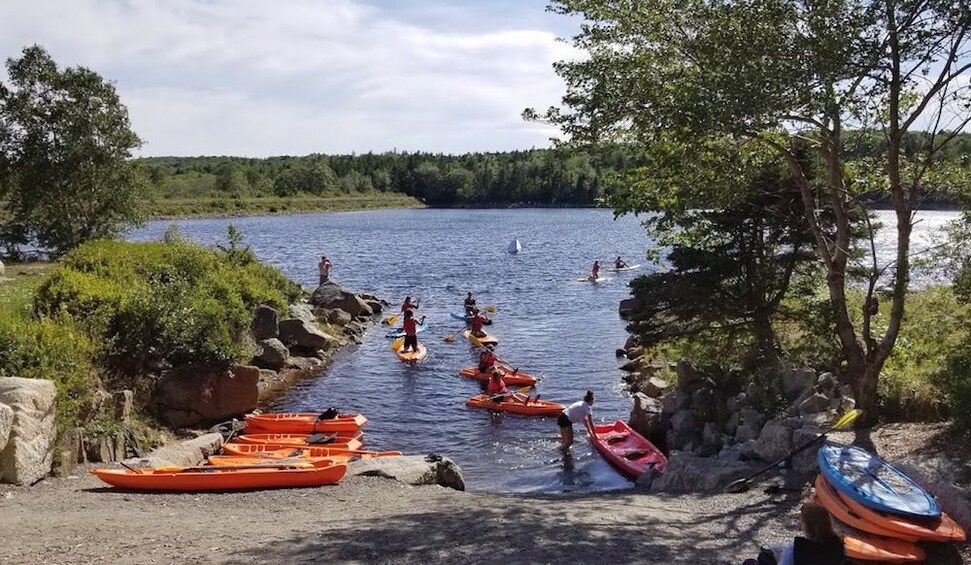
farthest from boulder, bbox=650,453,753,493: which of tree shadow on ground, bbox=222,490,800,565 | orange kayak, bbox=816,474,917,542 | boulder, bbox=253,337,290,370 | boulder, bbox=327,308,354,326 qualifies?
boulder, bbox=327,308,354,326

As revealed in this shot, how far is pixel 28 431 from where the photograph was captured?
1066cm

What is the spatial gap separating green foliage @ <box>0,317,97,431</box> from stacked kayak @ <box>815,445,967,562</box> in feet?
35.2

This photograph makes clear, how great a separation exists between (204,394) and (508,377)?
879 centimetres

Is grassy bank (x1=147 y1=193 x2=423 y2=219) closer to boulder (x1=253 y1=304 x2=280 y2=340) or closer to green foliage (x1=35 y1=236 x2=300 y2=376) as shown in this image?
boulder (x1=253 y1=304 x2=280 y2=340)

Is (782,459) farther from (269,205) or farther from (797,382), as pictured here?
(269,205)

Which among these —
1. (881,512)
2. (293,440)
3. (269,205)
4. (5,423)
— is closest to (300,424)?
(293,440)

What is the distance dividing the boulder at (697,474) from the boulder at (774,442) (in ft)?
1.19

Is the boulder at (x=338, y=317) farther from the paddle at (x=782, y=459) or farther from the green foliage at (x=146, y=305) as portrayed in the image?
the paddle at (x=782, y=459)

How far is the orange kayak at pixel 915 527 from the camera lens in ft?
21.7

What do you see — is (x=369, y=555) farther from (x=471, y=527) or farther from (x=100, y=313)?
(x=100, y=313)

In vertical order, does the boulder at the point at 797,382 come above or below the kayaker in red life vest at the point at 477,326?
above

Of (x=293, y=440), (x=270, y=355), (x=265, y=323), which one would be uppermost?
(x=265, y=323)

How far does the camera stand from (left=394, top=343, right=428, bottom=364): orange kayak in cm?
2616

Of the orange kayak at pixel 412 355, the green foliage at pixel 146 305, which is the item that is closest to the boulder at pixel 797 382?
the green foliage at pixel 146 305
